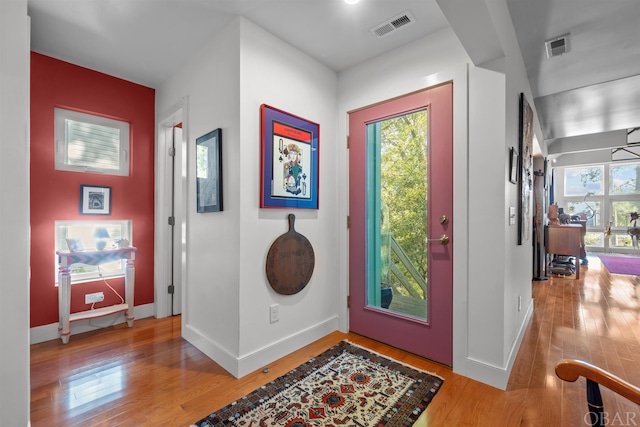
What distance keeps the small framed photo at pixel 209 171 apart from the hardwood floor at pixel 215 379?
4.01 ft

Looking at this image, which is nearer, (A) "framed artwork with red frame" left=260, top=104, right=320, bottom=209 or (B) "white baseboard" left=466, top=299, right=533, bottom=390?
(B) "white baseboard" left=466, top=299, right=533, bottom=390

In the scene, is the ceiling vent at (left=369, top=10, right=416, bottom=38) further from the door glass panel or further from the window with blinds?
the window with blinds

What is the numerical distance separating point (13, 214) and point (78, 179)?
1.86 metres

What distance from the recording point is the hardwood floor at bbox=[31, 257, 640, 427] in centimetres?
161

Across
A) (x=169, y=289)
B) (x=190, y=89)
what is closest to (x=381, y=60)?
(x=190, y=89)

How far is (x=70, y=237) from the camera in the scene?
9.00 feet

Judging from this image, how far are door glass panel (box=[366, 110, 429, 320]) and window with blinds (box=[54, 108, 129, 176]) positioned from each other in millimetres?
2571

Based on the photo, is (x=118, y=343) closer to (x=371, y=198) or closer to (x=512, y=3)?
(x=371, y=198)

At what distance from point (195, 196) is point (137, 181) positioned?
108 centimetres

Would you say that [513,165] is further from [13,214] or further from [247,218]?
[13,214]

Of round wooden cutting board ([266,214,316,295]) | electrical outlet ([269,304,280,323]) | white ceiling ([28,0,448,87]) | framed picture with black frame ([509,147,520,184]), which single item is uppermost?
white ceiling ([28,0,448,87])

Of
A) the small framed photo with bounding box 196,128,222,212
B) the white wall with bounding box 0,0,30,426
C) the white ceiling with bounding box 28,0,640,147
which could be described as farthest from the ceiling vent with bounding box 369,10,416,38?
the white wall with bounding box 0,0,30,426

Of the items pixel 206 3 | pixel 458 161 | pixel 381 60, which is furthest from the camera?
pixel 381 60

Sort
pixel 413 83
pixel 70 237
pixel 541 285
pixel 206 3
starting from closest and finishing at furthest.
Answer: pixel 206 3 → pixel 413 83 → pixel 70 237 → pixel 541 285
